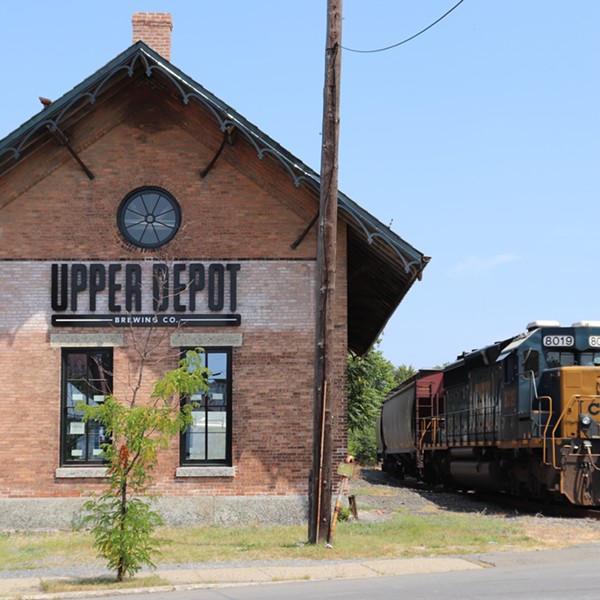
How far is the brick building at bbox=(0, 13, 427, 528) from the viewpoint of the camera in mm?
19578

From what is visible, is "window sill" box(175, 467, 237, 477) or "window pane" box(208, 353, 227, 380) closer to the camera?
"window sill" box(175, 467, 237, 477)

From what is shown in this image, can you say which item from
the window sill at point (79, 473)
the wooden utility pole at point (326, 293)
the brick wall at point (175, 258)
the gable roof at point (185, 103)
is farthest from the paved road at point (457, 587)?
the window sill at point (79, 473)

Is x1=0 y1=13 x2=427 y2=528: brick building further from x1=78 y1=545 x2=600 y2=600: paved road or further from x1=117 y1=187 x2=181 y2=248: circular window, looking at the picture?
x1=78 y1=545 x2=600 y2=600: paved road

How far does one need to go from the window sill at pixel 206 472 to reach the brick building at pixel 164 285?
0.12 feet

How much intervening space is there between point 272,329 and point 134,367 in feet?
8.99

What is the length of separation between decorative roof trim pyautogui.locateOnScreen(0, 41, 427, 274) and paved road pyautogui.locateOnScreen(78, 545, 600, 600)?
7.37 m

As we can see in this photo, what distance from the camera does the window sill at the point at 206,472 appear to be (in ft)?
64.3

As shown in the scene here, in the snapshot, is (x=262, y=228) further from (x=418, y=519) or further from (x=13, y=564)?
(x=13, y=564)

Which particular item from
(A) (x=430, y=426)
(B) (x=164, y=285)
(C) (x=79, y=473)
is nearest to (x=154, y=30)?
(B) (x=164, y=285)

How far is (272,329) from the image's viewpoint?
2006cm

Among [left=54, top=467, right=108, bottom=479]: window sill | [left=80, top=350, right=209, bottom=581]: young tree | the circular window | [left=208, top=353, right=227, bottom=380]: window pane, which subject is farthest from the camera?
the circular window

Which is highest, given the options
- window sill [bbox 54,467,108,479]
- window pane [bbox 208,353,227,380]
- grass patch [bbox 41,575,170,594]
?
window pane [bbox 208,353,227,380]

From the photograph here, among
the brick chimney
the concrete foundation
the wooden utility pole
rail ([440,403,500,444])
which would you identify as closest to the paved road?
the wooden utility pole

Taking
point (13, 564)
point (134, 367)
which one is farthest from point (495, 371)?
point (13, 564)
